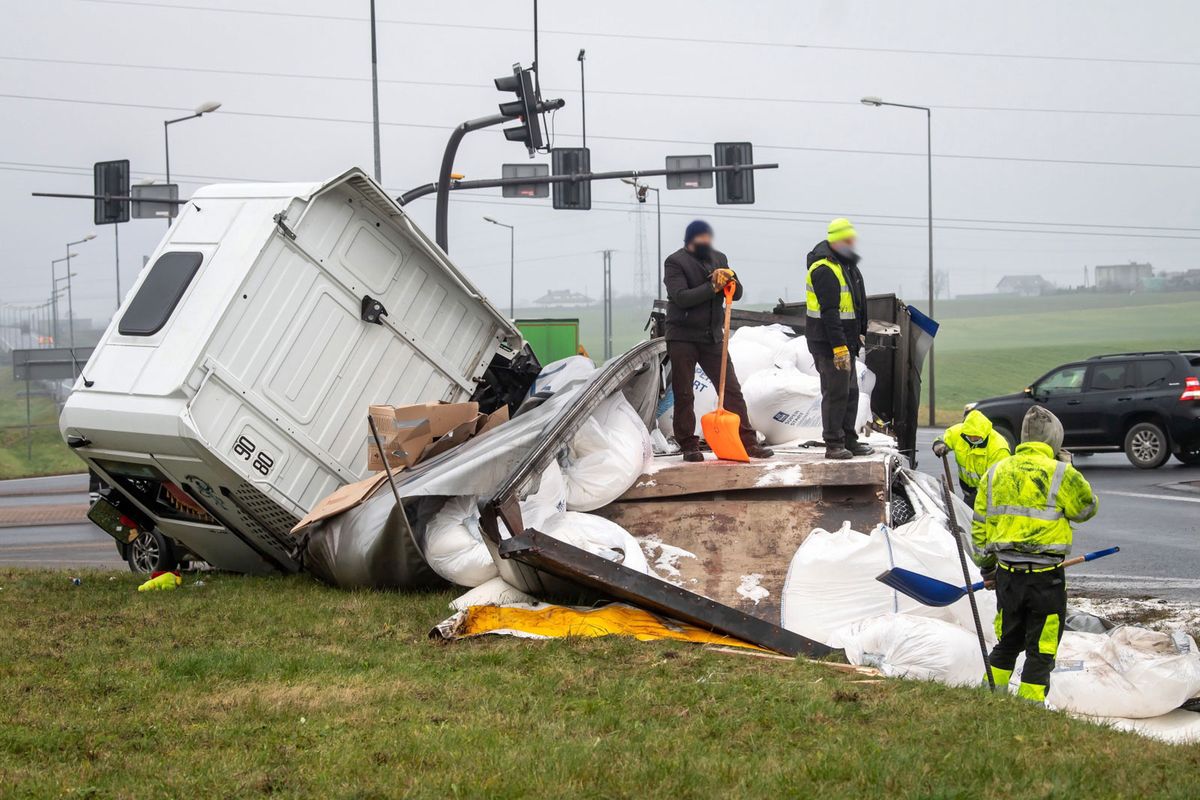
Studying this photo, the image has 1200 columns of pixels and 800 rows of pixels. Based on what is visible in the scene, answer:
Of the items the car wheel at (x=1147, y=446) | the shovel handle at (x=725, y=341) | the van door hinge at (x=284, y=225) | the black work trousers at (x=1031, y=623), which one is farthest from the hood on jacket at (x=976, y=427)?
the car wheel at (x=1147, y=446)

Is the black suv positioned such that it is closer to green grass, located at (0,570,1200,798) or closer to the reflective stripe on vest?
the reflective stripe on vest

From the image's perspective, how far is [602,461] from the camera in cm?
809

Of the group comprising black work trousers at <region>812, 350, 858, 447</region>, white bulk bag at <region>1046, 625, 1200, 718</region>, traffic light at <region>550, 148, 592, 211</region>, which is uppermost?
traffic light at <region>550, 148, 592, 211</region>

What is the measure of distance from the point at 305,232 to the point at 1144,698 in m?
6.06

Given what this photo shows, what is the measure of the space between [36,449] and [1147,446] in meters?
34.3

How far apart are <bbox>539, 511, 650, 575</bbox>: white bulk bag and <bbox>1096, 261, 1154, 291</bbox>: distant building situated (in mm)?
112515

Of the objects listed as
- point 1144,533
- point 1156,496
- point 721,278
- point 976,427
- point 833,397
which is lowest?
point 1156,496

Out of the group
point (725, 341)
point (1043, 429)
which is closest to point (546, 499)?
point (725, 341)

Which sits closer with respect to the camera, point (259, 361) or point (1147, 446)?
point (259, 361)

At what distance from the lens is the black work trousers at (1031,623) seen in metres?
5.67

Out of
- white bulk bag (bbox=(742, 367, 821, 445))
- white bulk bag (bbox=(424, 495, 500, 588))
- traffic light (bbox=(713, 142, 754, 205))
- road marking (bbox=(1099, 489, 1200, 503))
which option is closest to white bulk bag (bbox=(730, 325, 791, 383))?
white bulk bag (bbox=(742, 367, 821, 445))

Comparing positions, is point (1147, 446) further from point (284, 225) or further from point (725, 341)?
point (284, 225)

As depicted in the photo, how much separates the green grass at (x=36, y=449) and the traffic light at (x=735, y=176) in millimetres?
16985

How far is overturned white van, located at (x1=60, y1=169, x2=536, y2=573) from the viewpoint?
853cm
